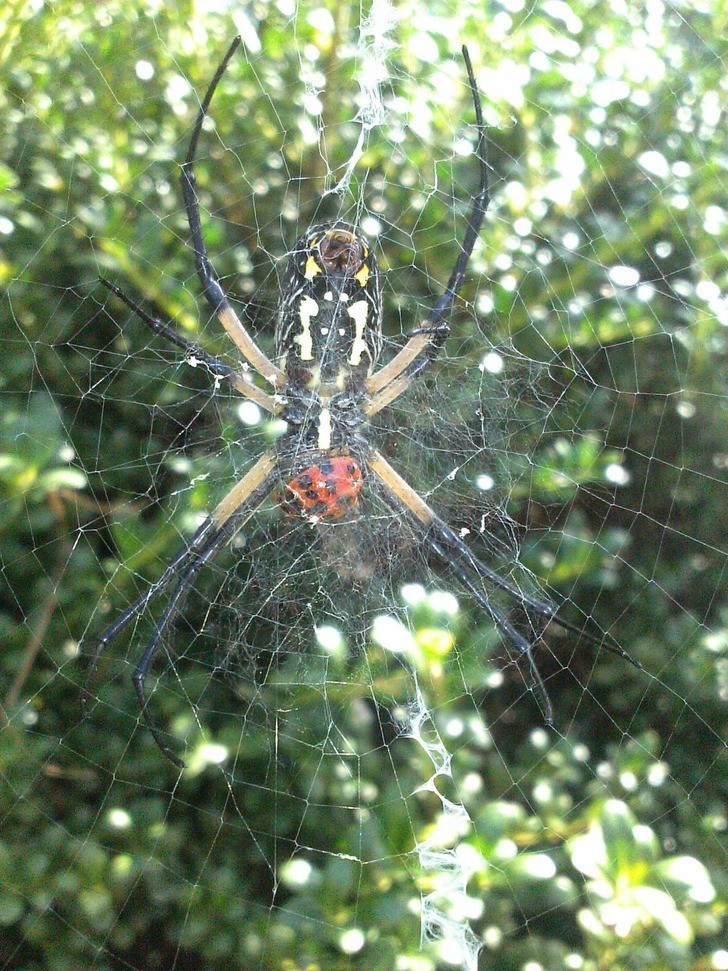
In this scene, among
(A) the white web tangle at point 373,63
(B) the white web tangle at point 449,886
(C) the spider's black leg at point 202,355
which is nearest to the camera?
(B) the white web tangle at point 449,886

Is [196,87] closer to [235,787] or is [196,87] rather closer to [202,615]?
[202,615]

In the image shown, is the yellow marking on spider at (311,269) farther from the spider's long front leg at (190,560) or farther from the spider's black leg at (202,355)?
the spider's long front leg at (190,560)

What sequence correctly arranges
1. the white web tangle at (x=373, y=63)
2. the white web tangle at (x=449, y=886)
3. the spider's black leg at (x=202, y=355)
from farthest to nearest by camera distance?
the white web tangle at (x=373, y=63) < the spider's black leg at (x=202, y=355) < the white web tangle at (x=449, y=886)

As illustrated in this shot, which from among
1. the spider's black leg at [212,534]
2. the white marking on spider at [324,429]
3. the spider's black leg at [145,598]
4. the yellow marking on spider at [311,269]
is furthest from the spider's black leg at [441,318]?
the spider's black leg at [145,598]

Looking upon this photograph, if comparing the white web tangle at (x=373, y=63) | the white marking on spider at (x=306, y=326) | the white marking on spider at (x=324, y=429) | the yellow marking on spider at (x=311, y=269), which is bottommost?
the white marking on spider at (x=324, y=429)

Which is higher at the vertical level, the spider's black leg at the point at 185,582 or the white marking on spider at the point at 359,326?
the white marking on spider at the point at 359,326

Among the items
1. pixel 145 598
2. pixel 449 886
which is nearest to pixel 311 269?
pixel 145 598

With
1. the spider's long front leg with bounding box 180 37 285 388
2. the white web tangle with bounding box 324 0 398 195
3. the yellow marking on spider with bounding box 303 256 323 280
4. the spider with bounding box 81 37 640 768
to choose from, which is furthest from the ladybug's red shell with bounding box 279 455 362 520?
the white web tangle with bounding box 324 0 398 195

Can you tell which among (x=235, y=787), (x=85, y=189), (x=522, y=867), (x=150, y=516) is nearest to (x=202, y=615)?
(x=150, y=516)
